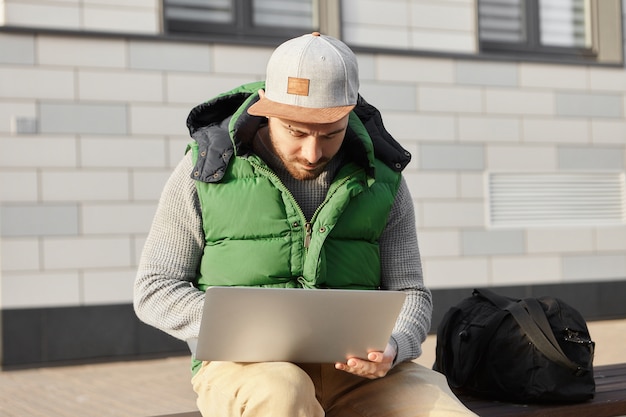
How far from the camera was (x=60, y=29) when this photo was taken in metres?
8.27

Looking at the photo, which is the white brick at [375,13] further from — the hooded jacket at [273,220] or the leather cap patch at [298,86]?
the leather cap patch at [298,86]

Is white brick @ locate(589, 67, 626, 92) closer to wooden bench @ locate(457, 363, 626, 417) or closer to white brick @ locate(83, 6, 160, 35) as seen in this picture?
white brick @ locate(83, 6, 160, 35)

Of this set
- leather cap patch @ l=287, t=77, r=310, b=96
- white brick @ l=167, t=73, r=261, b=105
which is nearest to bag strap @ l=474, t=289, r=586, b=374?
leather cap patch @ l=287, t=77, r=310, b=96

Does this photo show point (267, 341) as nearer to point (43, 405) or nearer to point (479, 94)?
point (43, 405)

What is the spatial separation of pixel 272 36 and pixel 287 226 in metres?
6.46

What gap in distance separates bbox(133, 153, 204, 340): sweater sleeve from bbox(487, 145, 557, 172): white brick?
7.10 meters

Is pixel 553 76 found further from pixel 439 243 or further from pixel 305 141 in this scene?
pixel 305 141

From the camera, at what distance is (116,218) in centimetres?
840

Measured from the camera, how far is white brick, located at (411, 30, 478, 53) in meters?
9.75

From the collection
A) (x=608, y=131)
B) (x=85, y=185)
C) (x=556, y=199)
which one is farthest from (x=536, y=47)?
(x=85, y=185)

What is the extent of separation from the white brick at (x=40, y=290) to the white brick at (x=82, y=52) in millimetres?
1655

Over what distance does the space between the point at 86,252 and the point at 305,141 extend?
5540 millimetres

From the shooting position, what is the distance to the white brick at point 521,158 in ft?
32.8

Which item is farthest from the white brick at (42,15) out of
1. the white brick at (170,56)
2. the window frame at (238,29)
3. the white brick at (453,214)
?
the white brick at (453,214)
